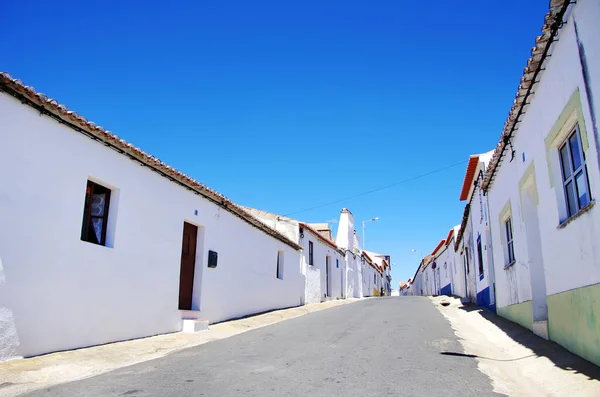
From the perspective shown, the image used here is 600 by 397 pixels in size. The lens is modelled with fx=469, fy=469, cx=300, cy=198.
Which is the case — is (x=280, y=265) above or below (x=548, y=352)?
above

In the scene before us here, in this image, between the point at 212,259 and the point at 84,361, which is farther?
the point at 212,259

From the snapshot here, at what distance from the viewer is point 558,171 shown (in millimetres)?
6676

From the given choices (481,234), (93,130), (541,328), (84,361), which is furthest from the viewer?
(481,234)

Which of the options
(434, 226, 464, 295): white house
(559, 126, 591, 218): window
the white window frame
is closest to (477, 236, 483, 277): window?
the white window frame

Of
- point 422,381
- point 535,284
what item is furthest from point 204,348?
point 535,284

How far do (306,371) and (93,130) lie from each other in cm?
558

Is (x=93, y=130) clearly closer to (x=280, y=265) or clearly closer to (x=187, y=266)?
(x=187, y=266)

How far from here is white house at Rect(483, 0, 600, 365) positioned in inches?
203

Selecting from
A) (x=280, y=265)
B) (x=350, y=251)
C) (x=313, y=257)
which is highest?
(x=350, y=251)

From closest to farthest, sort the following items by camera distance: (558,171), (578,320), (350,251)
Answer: (578,320)
(558,171)
(350,251)

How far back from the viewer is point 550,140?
6.60 meters

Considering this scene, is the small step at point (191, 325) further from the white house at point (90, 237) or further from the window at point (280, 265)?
the window at point (280, 265)

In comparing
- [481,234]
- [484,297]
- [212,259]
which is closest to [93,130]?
[212,259]

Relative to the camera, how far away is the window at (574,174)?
18.9 feet
